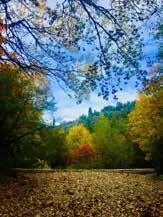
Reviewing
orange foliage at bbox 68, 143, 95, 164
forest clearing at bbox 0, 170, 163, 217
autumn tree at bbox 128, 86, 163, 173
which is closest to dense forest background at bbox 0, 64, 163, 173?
autumn tree at bbox 128, 86, 163, 173

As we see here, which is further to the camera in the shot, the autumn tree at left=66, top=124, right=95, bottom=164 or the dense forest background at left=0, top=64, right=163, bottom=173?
the autumn tree at left=66, top=124, right=95, bottom=164

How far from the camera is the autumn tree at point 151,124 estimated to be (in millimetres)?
31422

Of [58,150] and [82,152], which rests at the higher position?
[82,152]

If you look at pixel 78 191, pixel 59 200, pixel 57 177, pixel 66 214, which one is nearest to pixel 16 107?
pixel 57 177

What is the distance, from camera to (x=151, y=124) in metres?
32.7

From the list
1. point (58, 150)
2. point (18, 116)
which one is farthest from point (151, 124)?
point (58, 150)

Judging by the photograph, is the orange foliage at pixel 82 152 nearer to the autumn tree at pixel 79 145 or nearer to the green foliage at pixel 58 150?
the autumn tree at pixel 79 145

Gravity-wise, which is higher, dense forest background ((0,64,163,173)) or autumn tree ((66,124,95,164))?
autumn tree ((66,124,95,164))

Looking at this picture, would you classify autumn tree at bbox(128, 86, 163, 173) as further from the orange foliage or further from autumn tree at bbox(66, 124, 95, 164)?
the orange foliage

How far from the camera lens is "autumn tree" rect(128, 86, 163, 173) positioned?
31422mm

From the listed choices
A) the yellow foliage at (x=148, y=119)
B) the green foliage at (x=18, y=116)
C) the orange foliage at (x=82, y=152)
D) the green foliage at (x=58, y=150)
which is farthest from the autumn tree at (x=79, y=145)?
the green foliage at (x=18, y=116)

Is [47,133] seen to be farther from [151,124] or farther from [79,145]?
[79,145]

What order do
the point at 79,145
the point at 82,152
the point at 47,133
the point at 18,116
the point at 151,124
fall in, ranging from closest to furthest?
the point at 18,116, the point at 47,133, the point at 151,124, the point at 82,152, the point at 79,145

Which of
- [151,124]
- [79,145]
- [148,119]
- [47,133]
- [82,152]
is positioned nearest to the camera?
[47,133]
